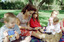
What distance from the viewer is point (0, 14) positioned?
2121mm

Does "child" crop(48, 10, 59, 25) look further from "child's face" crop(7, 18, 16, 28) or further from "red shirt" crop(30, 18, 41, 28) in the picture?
"child's face" crop(7, 18, 16, 28)

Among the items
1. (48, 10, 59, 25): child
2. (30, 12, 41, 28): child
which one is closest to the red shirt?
(30, 12, 41, 28): child

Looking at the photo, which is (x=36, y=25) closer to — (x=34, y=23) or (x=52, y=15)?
(x=34, y=23)

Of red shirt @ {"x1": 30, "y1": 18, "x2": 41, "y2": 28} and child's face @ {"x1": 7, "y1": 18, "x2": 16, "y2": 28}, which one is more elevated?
child's face @ {"x1": 7, "y1": 18, "x2": 16, "y2": 28}

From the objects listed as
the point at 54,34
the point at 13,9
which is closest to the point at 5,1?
the point at 13,9

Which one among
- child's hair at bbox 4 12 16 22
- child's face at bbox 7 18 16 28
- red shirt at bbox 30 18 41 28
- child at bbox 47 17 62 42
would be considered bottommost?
child at bbox 47 17 62 42

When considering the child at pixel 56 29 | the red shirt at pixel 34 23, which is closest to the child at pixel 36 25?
the red shirt at pixel 34 23

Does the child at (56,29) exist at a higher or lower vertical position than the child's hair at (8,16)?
lower

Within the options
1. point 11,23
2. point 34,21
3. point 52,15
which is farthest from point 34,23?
point 11,23

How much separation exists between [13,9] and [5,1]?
203mm

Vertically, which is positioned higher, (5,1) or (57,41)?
(5,1)

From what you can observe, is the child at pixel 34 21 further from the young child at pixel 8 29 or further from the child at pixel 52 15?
the young child at pixel 8 29

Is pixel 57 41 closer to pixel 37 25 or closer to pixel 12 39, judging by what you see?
pixel 37 25

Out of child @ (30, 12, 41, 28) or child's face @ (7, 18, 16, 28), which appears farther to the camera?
child @ (30, 12, 41, 28)
